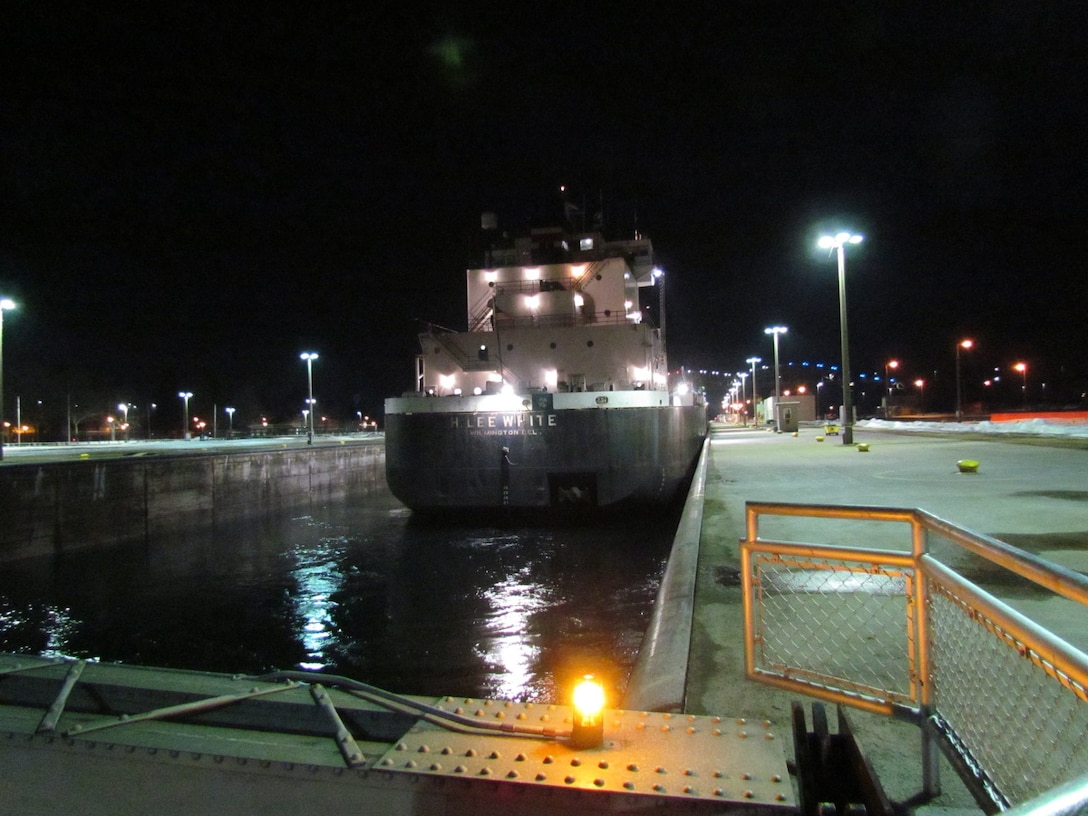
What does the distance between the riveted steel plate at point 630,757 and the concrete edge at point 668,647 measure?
0.71 meters

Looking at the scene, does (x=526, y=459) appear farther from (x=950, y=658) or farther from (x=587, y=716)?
(x=587, y=716)

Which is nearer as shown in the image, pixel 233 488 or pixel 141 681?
pixel 141 681

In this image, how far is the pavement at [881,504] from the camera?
10.4 ft

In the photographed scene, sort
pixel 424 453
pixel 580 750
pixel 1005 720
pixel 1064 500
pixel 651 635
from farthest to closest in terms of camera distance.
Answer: pixel 424 453, pixel 1064 500, pixel 651 635, pixel 580 750, pixel 1005 720

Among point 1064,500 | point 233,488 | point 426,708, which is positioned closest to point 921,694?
point 426,708

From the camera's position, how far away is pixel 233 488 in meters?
23.5

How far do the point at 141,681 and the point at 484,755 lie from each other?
1873mm

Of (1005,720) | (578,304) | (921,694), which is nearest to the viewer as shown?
(1005,720)

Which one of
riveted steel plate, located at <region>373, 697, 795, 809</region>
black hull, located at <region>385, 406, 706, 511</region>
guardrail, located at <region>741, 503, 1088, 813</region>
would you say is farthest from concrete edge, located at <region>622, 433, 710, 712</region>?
black hull, located at <region>385, 406, 706, 511</region>

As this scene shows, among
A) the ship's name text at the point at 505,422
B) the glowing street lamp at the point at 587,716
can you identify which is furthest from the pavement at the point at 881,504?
the ship's name text at the point at 505,422

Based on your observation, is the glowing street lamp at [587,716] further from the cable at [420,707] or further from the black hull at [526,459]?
the black hull at [526,459]

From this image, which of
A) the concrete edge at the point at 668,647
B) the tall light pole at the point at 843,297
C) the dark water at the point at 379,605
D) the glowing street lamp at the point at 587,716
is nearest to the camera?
the glowing street lamp at the point at 587,716

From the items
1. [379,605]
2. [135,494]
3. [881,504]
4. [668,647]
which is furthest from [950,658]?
[135,494]

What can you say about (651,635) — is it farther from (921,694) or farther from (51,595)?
(51,595)
